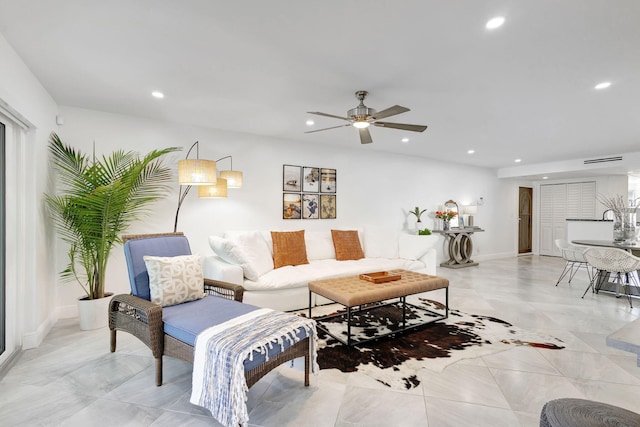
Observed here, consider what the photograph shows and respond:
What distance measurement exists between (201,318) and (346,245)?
9.44ft

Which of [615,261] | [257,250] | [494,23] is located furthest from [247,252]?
[615,261]

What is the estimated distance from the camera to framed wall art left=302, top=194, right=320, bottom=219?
5020 millimetres

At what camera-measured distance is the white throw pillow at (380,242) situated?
4824 mm

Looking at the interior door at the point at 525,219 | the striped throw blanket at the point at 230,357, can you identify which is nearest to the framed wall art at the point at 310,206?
the striped throw blanket at the point at 230,357

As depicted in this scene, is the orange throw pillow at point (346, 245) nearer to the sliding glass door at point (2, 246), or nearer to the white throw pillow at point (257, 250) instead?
the white throw pillow at point (257, 250)

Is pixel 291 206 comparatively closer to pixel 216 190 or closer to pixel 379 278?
pixel 216 190

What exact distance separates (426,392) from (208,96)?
3.23 meters

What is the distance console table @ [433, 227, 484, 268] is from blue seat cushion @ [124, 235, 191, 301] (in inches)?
215

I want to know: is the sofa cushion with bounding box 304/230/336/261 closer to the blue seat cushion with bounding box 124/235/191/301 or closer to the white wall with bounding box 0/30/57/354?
the blue seat cushion with bounding box 124/235/191/301

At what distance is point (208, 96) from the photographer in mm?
3121

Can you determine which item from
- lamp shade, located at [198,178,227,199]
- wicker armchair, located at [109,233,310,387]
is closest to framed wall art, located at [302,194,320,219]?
lamp shade, located at [198,178,227,199]

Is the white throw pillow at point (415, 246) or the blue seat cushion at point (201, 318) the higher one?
the white throw pillow at point (415, 246)

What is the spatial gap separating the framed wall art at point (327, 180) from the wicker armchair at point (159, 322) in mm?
2851

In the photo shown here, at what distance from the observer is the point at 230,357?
162 cm
